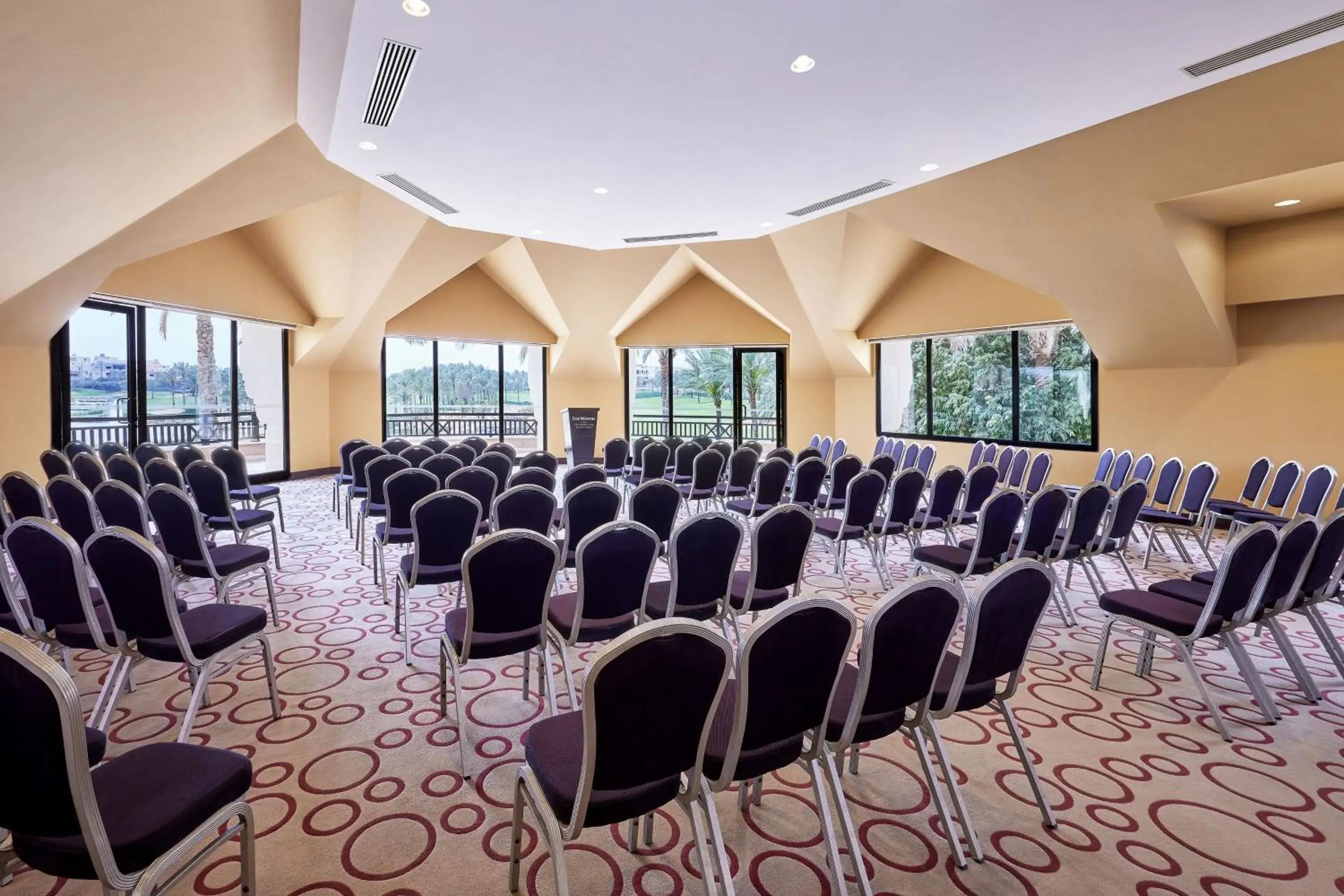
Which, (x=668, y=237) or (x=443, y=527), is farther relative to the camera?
(x=668, y=237)

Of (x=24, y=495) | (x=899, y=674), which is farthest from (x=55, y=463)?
(x=899, y=674)

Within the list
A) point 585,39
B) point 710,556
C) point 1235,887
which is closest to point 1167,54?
point 585,39

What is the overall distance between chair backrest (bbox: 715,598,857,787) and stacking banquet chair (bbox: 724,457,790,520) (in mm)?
4333

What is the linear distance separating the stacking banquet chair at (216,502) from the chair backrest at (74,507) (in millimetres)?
956

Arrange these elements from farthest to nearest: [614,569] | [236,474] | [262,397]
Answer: [262,397], [236,474], [614,569]

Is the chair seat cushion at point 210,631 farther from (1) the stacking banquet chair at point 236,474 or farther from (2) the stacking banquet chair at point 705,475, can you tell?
(2) the stacking banquet chair at point 705,475

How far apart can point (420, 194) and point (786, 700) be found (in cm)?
687

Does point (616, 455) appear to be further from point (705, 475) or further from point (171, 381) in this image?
point (171, 381)

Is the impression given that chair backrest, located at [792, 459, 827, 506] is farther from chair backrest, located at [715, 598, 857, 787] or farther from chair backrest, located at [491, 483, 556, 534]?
chair backrest, located at [715, 598, 857, 787]

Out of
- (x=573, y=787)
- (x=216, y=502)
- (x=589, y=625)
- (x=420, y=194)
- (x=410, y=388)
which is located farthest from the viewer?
(x=410, y=388)

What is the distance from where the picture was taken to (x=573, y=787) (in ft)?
5.73

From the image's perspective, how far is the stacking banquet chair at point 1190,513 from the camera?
6043 mm

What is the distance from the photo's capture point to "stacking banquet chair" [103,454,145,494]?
5.60 meters

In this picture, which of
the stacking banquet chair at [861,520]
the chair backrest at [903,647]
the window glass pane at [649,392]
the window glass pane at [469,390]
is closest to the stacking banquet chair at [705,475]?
the stacking banquet chair at [861,520]
